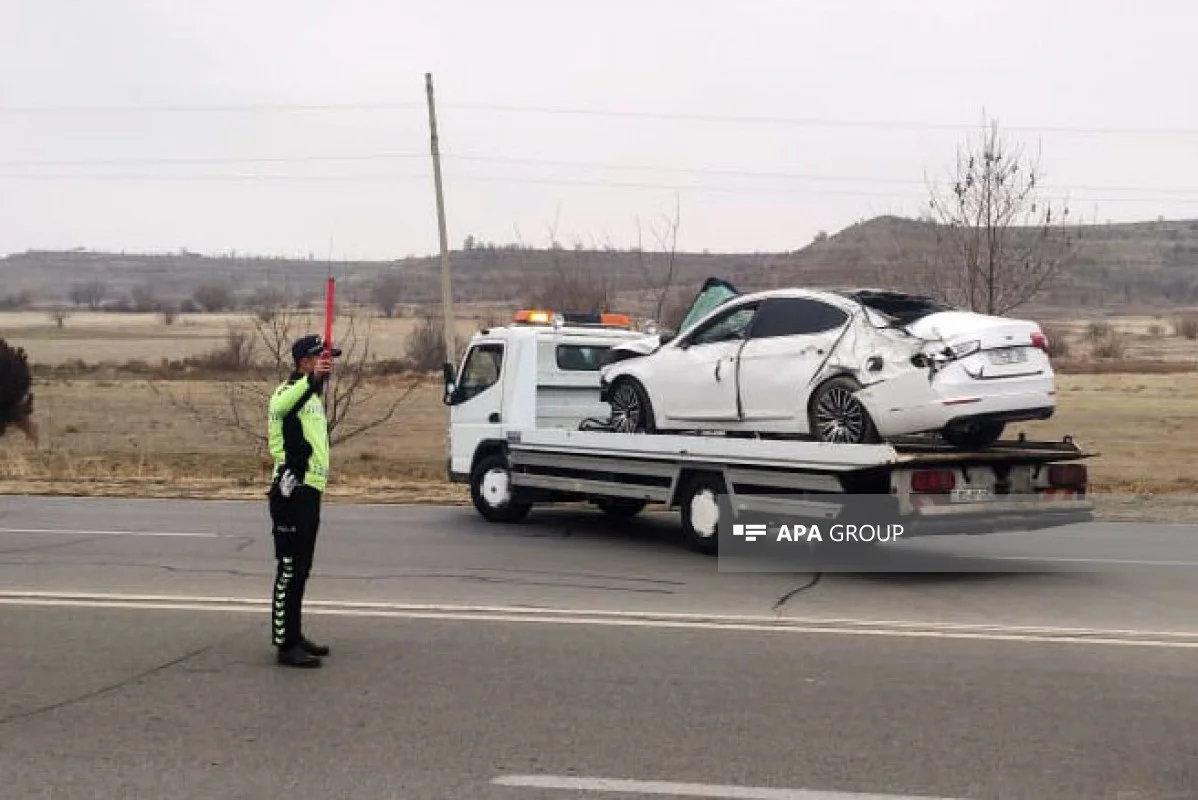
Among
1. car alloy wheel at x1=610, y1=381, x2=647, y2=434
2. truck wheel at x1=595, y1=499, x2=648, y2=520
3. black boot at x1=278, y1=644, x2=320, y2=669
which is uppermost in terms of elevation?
car alloy wheel at x1=610, y1=381, x2=647, y2=434

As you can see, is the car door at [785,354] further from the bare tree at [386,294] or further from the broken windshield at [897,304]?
the bare tree at [386,294]

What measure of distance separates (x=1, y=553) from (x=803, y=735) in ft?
28.1

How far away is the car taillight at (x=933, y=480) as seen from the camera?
10.0 m

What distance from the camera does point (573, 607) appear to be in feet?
29.8

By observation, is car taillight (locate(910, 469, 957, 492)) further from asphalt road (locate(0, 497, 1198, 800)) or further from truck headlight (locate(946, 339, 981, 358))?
truck headlight (locate(946, 339, 981, 358))

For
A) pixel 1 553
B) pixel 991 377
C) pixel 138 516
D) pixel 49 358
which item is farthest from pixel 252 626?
pixel 49 358

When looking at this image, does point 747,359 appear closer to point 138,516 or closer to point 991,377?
point 991,377

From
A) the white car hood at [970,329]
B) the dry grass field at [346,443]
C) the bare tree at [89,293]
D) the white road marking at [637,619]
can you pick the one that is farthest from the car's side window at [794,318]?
the bare tree at [89,293]

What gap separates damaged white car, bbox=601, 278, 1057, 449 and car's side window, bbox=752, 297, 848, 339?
1 centimetres

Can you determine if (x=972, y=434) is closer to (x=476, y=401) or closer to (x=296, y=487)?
(x=296, y=487)

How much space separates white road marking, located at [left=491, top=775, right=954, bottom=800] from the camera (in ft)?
16.5

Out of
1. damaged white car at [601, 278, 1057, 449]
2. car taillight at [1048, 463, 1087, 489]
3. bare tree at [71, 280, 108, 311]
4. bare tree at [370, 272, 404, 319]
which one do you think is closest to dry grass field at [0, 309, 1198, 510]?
damaged white car at [601, 278, 1057, 449]

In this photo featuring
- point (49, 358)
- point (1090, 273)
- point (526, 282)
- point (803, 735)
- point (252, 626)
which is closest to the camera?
point (803, 735)

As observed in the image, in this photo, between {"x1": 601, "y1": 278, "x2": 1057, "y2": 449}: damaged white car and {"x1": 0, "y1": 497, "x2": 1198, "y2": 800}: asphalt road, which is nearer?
{"x1": 0, "y1": 497, "x2": 1198, "y2": 800}: asphalt road
